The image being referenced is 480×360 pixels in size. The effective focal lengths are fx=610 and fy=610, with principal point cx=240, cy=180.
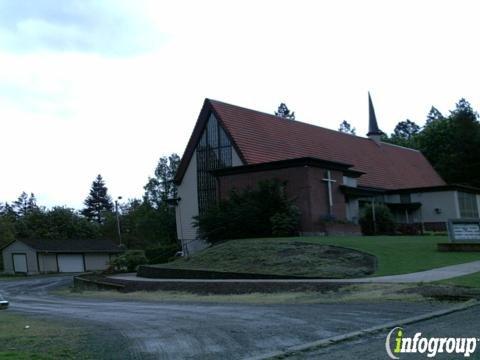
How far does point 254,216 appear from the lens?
35.3 m

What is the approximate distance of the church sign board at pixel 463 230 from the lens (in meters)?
26.1

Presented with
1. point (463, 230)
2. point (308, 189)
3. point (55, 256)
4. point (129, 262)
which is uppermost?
point (308, 189)

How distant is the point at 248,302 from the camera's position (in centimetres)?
1680

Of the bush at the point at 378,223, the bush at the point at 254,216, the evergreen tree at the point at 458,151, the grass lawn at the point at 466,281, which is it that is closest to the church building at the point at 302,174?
the bush at the point at 378,223

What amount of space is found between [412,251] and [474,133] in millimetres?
51312

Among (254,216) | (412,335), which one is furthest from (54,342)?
(254,216)

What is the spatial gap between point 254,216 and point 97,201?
326 feet

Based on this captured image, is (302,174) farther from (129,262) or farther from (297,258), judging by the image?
(129,262)

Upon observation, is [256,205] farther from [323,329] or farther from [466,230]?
[323,329]

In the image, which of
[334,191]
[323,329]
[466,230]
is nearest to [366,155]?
[334,191]

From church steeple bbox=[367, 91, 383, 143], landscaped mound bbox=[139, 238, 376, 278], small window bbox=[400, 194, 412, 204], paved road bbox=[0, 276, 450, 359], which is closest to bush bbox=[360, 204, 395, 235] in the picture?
small window bbox=[400, 194, 412, 204]

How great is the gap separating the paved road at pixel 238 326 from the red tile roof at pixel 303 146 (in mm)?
28893

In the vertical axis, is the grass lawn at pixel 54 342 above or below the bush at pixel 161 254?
above

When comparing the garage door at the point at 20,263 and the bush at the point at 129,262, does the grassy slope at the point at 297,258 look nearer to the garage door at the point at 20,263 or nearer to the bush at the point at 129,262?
the bush at the point at 129,262
